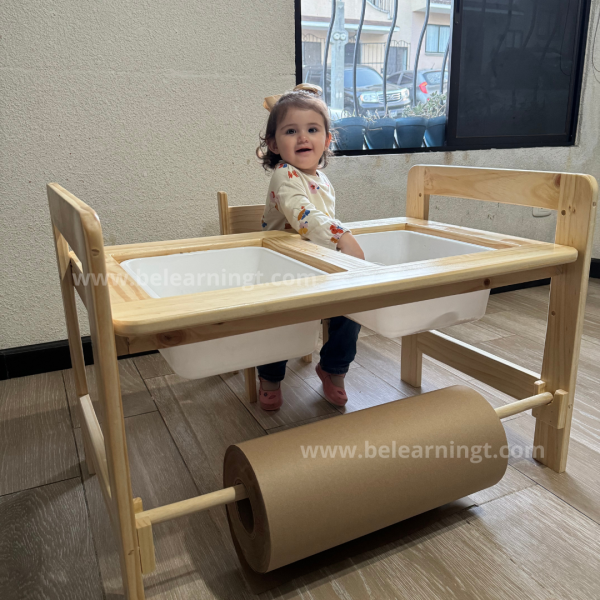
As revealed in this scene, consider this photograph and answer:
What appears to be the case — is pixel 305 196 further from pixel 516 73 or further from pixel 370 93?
pixel 516 73

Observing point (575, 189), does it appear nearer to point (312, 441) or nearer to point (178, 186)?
point (312, 441)

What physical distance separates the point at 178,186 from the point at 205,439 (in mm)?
853

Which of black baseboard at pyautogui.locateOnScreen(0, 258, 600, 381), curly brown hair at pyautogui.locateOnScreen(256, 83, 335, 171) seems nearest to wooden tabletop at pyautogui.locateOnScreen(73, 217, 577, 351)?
curly brown hair at pyautogui.locateOnScreen(256, 83, 335, 171)

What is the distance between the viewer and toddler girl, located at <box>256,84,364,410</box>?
3.79ft

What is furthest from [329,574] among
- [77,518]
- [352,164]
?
[352,164]

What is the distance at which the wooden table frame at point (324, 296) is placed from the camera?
672 mm

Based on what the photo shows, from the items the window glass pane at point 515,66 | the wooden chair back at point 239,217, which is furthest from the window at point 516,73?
the wooden chair back at point 239,217

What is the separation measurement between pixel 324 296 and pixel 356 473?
0.30 m

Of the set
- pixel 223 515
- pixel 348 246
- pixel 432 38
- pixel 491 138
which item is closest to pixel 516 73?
pixel 491 138

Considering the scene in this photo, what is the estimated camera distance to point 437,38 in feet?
7.55

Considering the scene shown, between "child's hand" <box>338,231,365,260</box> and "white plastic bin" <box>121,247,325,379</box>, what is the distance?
0.46 ft

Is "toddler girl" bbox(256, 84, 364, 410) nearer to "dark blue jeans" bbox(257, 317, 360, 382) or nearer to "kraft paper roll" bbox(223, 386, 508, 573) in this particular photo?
"dark blue jeans" bbox(257, 317, 360, 382)

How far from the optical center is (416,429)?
0.92 meters

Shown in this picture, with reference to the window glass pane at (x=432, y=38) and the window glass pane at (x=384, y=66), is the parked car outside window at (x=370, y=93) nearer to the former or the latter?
the window glass pane at (x=384, y=66)
